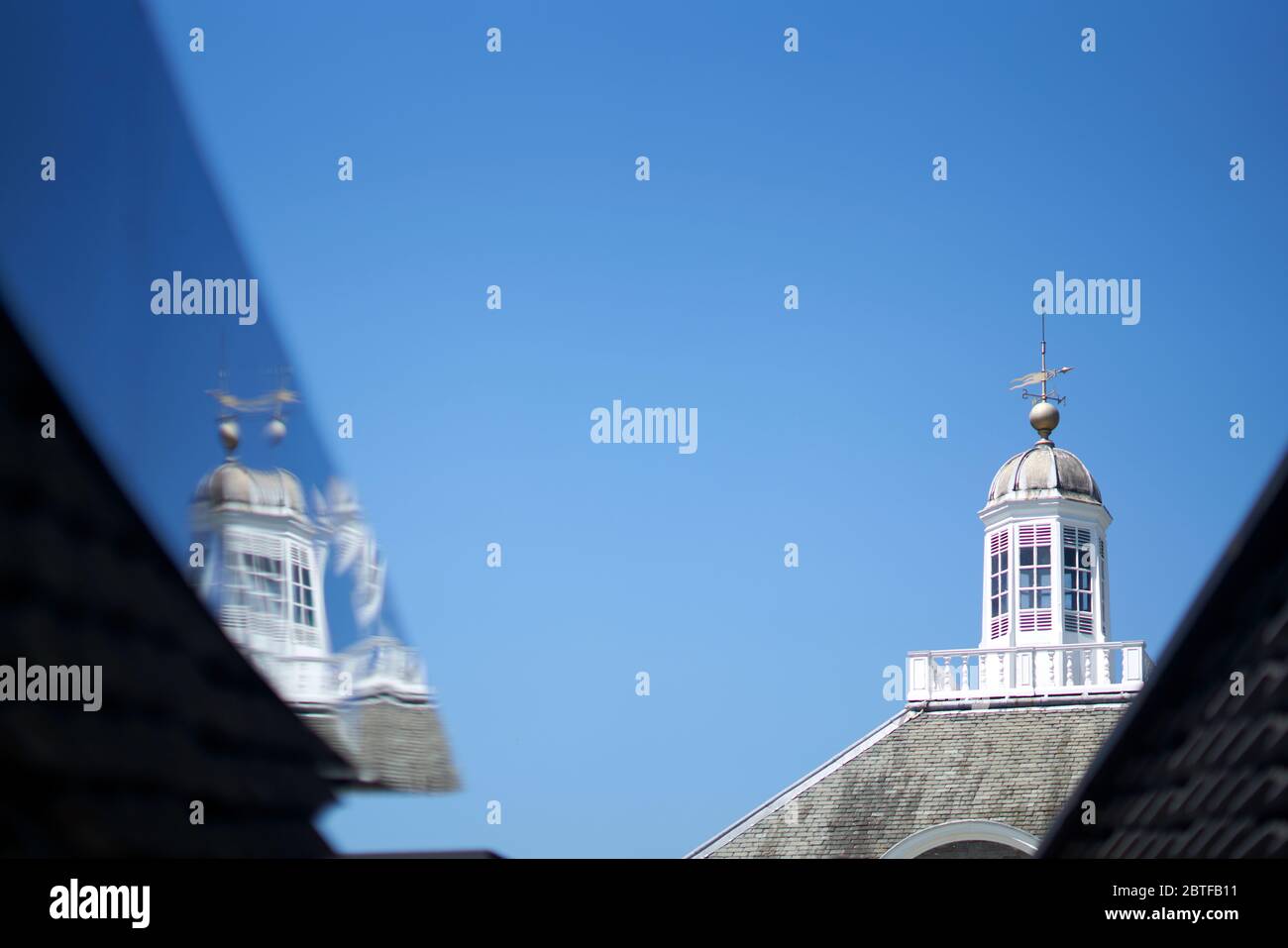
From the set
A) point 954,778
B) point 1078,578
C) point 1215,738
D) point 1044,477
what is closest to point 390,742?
point 1044,477

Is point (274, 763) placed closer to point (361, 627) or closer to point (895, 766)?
point (361, 627)

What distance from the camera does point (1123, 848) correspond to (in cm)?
497

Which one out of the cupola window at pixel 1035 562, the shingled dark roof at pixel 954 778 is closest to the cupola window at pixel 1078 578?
the cupola window at pixel 1035 562

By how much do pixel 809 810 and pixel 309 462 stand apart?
347 cm

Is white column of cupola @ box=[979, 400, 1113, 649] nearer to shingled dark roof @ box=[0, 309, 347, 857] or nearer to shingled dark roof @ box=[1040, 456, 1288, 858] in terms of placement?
shingled dark roof @ box=[1040, 456, 1288, 858]

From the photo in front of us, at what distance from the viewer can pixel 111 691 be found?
199 inches

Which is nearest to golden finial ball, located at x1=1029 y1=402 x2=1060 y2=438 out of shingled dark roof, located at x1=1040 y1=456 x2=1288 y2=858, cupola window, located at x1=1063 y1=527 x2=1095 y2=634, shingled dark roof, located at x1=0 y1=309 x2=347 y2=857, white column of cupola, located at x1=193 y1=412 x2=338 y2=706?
shingled dark roof, located at x1=1040 y1=456 x2=1288 y2=858

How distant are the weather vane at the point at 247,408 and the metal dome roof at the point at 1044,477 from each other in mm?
2412

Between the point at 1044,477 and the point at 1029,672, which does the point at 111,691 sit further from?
the point at 1029,672

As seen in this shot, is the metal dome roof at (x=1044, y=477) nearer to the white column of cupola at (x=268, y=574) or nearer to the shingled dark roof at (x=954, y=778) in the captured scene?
the shingled dark roof at (x=954, y=778)

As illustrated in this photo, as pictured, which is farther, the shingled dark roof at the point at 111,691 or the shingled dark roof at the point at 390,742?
the shingled dark roof at the point at 390,742

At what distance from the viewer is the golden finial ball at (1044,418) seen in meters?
5.46

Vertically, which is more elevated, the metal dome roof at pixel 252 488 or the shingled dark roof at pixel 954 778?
the metal dome roof at pixel 252 488
